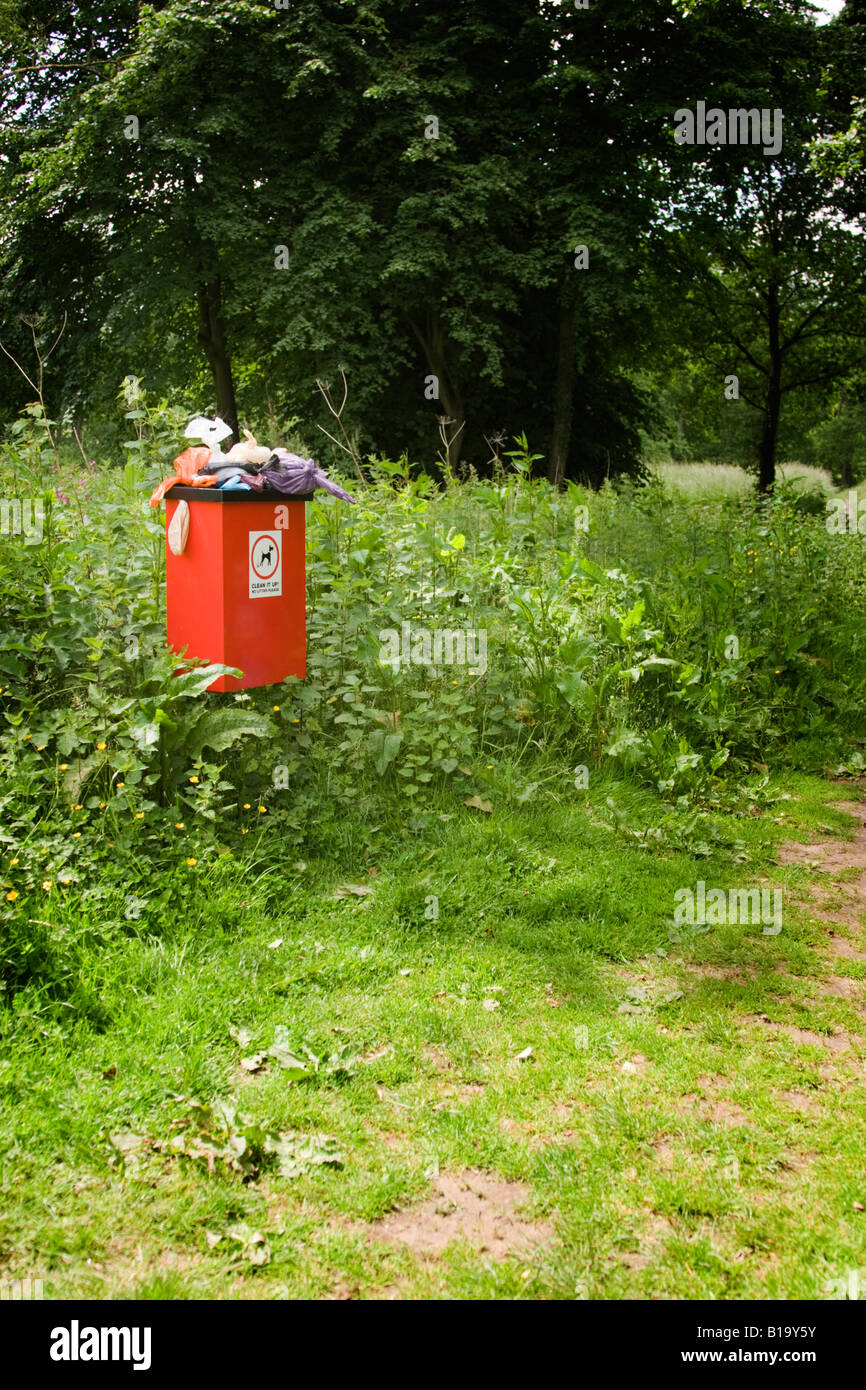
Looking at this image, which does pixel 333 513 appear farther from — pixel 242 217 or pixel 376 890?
pixel 242 217

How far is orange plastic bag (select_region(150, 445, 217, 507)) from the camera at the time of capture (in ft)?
14.1

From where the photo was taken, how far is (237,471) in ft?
14.3

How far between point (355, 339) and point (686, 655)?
502 inches

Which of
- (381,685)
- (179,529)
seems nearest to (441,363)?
(381,685)

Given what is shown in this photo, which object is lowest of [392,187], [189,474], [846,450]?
[189,474]

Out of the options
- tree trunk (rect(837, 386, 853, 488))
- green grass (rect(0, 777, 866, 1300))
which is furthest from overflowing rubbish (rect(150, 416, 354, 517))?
tree trunk (rect(837, 386, 853, 488))

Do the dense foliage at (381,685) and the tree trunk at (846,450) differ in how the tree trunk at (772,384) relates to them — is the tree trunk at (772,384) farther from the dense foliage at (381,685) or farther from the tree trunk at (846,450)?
the tree trunk at (846,450)

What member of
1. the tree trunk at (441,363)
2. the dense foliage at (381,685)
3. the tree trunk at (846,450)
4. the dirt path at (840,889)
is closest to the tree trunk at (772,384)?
the tree trunk at (441,363)

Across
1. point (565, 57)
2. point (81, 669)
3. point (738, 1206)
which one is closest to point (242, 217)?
point (565, 57)

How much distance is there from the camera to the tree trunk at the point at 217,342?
18.2 m

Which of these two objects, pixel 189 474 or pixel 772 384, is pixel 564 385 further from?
pixel 189 474

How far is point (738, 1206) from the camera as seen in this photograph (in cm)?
274

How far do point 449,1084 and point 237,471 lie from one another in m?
2.55

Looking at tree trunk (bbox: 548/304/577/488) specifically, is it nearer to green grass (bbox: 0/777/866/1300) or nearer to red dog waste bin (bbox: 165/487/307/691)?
red dog waste bin (bbox: 165/487/307/691)
